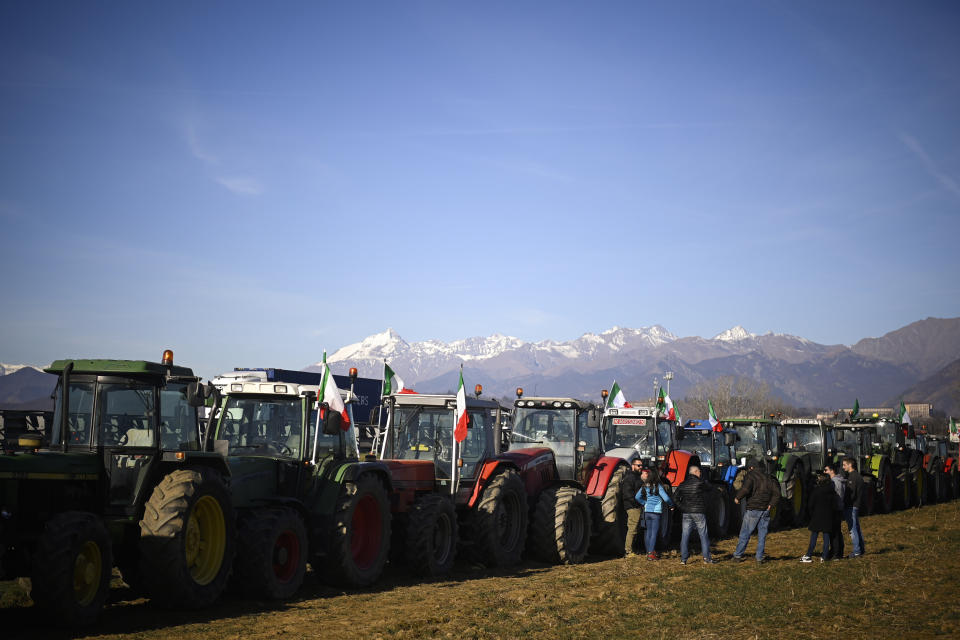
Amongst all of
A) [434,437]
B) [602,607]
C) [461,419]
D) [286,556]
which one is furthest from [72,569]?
[434,437]

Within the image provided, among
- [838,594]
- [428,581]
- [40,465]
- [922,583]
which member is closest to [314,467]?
[428,581]

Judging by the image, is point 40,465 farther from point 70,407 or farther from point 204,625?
point 204,625

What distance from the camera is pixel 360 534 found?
12.3m

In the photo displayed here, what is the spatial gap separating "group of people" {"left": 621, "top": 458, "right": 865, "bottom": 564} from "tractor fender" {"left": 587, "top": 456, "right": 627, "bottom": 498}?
0.45 m

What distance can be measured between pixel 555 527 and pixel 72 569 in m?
8.10

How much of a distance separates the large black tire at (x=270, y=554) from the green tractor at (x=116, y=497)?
0.34m

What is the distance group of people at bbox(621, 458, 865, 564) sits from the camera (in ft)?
47.2

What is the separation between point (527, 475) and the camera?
15.1m

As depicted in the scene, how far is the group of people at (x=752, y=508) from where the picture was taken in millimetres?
14375

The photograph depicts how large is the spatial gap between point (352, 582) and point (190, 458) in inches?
111

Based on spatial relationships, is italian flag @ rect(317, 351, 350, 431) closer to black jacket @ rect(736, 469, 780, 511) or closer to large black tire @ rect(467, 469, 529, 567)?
large black tire @ rect(467, 469, 529, 567)

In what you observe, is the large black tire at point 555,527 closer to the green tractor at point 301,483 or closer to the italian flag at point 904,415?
the green tractor at point 301,483

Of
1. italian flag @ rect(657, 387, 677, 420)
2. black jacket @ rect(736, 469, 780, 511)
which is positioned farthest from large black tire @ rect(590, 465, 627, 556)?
italian flag @ rect(657, 387, 677, 420)

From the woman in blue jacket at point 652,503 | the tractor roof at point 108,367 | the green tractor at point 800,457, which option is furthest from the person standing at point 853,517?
the tractor roof at point 108,367
